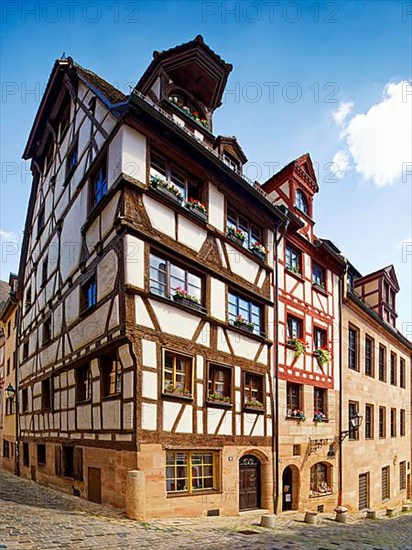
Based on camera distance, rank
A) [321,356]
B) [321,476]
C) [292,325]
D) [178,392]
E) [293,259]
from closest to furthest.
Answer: [178,392] → [292,325] → [321,476] → [293,259] → [321,356]

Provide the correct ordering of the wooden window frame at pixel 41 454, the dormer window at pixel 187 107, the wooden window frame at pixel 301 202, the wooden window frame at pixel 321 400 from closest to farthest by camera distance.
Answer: the dormer window at pixel 187 107 → the wooden window frame at pixel 41 454 → the wooden window frame at pixel 321 400 → the wooden window frame at pixel 301 202

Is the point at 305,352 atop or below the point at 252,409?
atop

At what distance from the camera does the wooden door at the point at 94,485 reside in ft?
38.1

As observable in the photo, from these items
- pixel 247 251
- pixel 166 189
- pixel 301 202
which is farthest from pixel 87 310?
pixel 301 202

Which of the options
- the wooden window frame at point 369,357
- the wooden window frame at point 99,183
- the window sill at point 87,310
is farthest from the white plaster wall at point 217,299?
the wooden window frame at point 369,357

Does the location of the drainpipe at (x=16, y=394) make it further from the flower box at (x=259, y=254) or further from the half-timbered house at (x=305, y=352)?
the flower box at (x=259, y=254)

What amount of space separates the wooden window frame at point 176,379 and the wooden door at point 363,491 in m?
11.8

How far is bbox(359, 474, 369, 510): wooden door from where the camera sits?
65.7 ft

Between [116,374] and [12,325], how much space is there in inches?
674

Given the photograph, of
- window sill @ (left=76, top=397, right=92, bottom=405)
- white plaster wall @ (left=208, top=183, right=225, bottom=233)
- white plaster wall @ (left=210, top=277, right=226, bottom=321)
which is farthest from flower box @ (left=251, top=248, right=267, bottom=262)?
window sill @ (left=76, top=397, right=92, bottom=405)

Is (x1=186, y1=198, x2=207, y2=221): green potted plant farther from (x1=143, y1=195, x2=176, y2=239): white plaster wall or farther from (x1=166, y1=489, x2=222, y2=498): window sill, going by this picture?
(x1=166, y1=489, x2=222, y2=498): window sill

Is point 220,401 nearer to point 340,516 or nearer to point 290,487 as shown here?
point 290,487

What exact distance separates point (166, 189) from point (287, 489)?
9718 millimetres

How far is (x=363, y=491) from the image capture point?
2034cm
